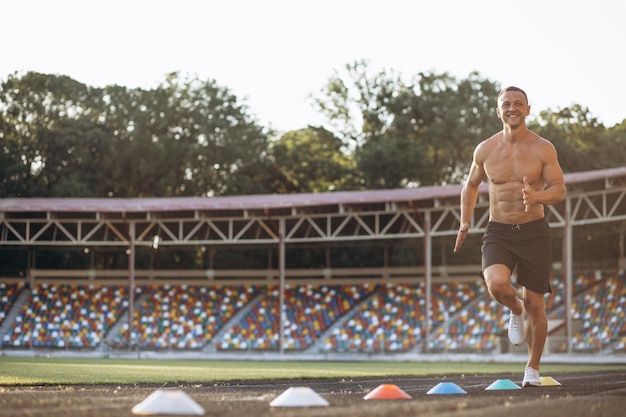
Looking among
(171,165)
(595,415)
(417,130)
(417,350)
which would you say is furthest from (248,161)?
(595,415)

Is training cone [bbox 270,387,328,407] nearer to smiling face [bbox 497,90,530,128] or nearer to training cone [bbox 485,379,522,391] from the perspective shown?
training cone [bbox 485,379,522,391]

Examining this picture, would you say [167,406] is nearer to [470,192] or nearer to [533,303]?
[533,303]

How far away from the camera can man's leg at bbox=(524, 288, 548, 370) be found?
1024 centimetres

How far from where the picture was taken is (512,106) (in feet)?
32.9

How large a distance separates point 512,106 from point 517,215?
3.06 feet

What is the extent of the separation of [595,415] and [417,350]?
28.1 m

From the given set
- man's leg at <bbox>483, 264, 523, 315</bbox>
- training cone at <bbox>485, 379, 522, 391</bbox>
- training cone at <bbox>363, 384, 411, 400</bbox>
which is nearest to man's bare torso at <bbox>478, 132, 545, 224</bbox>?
man's leg at <bbox>483, 264, 523, 315</bbox>

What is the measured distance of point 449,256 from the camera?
49281 mm

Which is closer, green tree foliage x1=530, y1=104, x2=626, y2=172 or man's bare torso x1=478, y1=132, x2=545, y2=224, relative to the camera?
man's bare torso x1=478, y1=132, x2=545, y2=224

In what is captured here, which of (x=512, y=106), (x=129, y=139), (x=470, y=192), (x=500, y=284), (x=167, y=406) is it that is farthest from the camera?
(x=129, y=139)

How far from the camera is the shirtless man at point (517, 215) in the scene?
9.96 meters

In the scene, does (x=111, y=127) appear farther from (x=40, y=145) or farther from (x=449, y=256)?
(x=449, y=256)

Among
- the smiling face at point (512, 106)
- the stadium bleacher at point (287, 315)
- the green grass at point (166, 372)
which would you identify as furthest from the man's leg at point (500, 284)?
the stadium bleacher at point (287, 315)

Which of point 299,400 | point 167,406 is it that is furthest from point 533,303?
point 167,406
